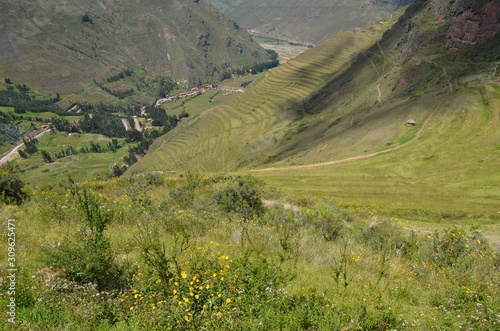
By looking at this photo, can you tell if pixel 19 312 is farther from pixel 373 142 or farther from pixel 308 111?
pixel 308 111

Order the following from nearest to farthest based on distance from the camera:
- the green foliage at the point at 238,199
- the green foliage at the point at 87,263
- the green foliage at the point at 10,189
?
the green foliage at the point at 87,263 → the green foliage at the point at 10,189 → the green foliage at the point at 238,199

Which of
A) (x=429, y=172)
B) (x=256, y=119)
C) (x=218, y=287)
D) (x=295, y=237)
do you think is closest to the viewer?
(x=218, y=287)

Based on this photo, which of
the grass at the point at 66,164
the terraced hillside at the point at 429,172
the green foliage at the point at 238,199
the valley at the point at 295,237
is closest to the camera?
the valley at the point at 295,237

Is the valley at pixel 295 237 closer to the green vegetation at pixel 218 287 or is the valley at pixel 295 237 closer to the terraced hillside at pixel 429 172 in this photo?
the green vegetation at pixel 218 287

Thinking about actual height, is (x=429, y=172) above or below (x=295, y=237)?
below

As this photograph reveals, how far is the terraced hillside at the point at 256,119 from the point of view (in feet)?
316

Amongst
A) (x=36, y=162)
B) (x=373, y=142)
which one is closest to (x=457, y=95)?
(x=373, y=142)

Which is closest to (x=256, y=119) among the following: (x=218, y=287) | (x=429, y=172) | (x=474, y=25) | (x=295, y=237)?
(x=474, y=25)

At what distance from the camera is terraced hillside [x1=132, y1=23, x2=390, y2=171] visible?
96312mm

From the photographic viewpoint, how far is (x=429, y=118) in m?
42.3

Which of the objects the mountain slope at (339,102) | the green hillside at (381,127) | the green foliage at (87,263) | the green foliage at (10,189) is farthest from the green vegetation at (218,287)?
the mountain slope at (339,102)

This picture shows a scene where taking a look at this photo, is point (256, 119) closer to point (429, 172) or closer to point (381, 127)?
point (381, 127)

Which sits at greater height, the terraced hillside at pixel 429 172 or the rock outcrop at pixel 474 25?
the rock outcrop at pixel 474 25

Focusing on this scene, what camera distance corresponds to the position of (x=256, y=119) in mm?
119750
